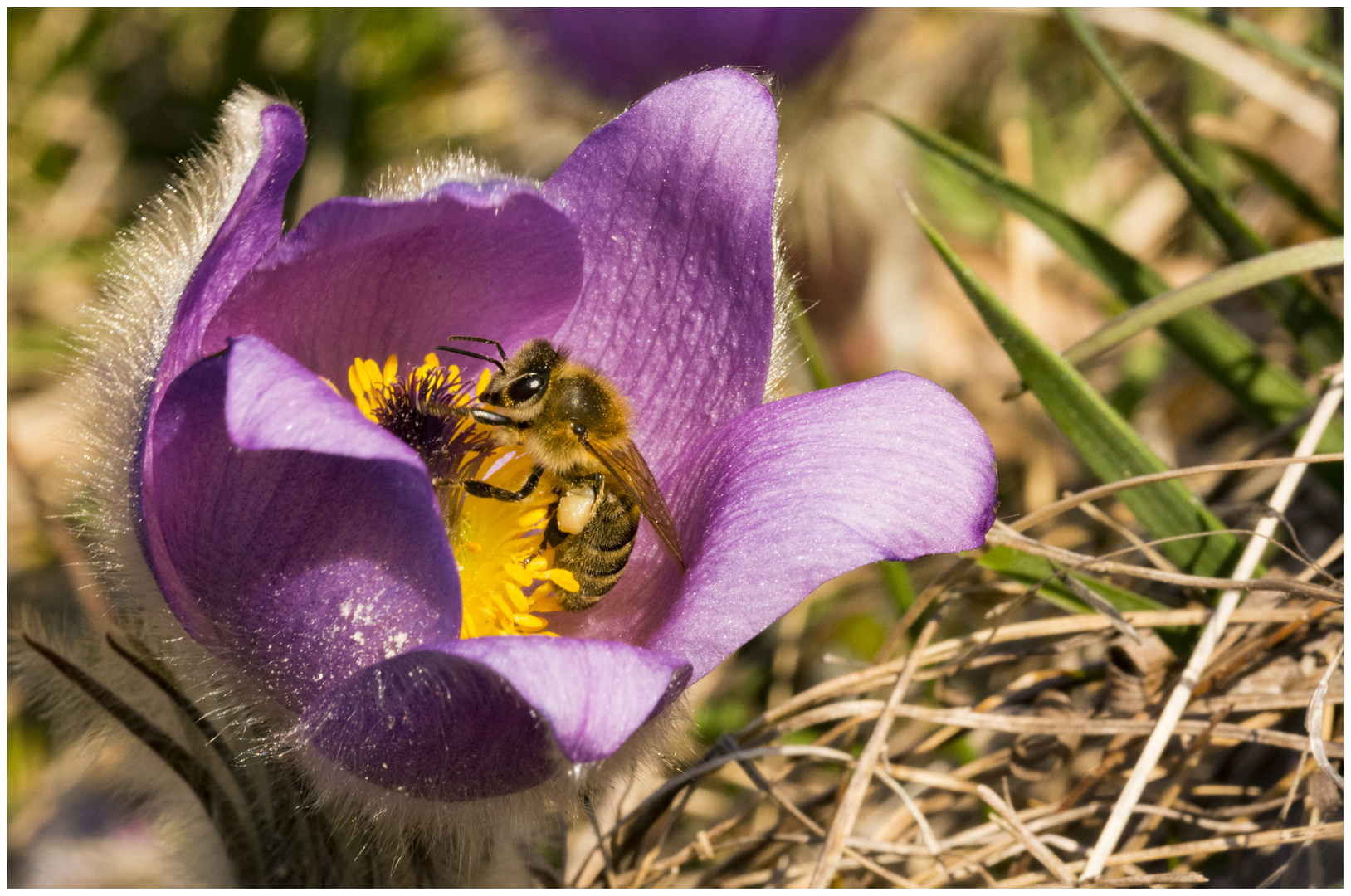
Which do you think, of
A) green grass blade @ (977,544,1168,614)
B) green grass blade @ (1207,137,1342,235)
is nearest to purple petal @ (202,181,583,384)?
green grass blade @ (977,544,1168,614)

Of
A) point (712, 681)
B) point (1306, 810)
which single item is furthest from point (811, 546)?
point (712, 681)

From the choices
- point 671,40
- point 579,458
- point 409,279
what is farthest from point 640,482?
point 671,40

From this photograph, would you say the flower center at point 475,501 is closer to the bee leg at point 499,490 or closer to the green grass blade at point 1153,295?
the bee leg at point 499,490

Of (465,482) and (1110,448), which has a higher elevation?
(465,482)

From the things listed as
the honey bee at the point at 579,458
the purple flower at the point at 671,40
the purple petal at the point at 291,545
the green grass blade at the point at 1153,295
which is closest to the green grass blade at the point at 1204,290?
the green grass blade at the point at 1153,295

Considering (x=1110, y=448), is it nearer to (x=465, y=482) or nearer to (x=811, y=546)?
(x=811, y=546)

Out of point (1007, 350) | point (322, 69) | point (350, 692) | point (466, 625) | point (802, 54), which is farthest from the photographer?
point (322, 69)
